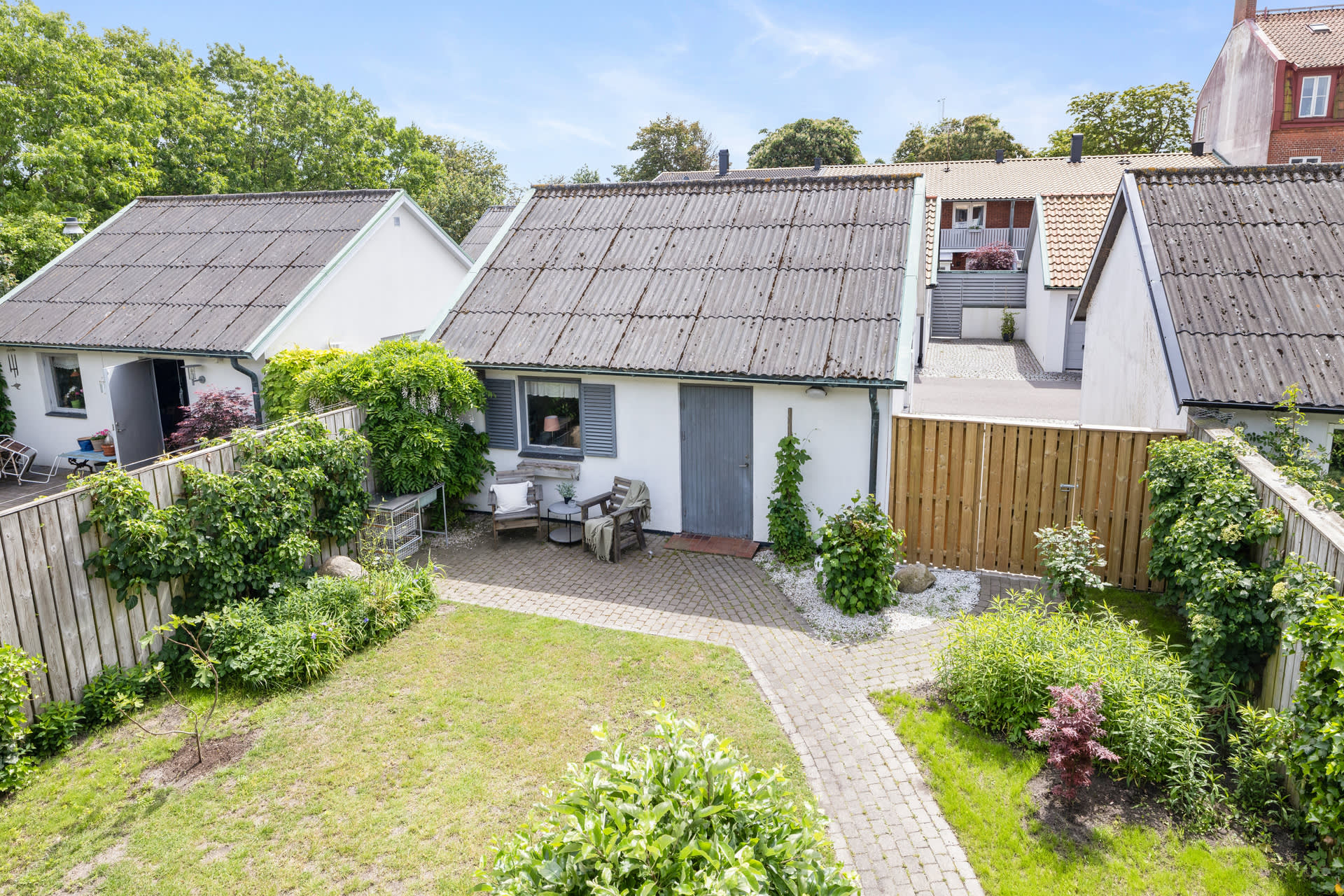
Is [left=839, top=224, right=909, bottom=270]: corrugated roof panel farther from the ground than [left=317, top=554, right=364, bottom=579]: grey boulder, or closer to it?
farther from the ground

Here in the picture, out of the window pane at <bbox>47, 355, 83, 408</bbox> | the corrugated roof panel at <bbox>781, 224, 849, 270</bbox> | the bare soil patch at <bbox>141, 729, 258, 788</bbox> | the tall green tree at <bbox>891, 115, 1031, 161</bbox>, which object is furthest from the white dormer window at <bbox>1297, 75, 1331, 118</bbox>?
the window pane at <bbox>47, 355, 83, 408</bbox>

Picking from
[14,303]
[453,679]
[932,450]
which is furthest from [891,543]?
[14,303]

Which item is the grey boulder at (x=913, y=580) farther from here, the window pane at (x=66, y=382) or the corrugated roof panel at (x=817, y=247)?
the window pane at (x=66, y=382)

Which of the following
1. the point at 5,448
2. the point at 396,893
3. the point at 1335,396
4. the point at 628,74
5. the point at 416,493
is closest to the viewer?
the point at 396,893

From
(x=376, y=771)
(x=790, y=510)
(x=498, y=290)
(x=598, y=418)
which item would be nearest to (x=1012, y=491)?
(x=790, y=510)

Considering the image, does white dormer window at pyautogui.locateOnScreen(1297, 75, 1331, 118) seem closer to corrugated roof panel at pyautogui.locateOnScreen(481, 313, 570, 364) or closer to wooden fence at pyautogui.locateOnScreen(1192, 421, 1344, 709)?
wooden fence at pyautogui.locateOnScreen(1192, 421, 1344, 709)

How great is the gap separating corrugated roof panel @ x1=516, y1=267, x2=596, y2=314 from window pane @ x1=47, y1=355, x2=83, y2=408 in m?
8.90

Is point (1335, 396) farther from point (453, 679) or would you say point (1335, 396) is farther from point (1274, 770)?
point (453, 679)

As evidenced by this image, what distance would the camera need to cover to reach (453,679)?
7727 millimetres

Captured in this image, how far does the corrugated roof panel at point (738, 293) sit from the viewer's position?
11.4 meters

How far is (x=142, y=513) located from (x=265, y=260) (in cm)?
902

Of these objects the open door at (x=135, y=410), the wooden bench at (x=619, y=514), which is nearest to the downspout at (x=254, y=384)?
the open door at (x=135, y=410)

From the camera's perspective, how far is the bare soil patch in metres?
6.23

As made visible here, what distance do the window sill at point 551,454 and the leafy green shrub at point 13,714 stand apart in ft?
22.4
